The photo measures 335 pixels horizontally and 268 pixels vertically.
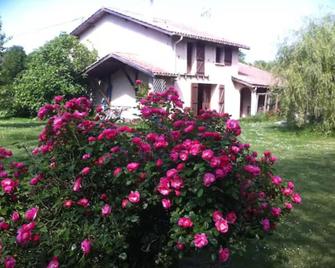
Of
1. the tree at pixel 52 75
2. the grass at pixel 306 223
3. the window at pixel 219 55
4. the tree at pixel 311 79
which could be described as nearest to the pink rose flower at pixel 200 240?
the grass at pixel 306 223

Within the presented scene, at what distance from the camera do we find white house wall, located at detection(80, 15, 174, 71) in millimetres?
23797

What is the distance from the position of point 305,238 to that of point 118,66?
21.2 meters

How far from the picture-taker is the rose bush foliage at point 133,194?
8.88 ft

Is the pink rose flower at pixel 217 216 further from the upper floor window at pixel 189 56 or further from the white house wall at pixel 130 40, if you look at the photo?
the upper floor window at pixel 189 56

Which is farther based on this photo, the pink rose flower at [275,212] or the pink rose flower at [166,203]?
the pink rose flower at [275,212]

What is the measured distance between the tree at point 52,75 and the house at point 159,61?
3.56ft

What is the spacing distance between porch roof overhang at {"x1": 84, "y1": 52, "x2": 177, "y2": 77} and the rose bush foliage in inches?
743

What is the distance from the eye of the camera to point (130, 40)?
82.8 ft

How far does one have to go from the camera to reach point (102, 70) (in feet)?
83.1

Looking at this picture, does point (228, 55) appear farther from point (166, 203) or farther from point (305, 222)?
point (166, 203)

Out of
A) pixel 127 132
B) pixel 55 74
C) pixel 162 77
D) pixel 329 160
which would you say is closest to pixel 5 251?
pixel 127 132

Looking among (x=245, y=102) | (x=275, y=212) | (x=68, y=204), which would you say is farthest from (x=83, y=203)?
(x=245, y=102)

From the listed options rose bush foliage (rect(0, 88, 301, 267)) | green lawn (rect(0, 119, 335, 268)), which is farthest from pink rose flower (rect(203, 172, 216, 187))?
A: green lawn (rect(0, 119, 335, 268))

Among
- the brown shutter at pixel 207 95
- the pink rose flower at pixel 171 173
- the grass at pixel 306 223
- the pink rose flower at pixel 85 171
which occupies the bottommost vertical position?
the grass at pixel 306 223
